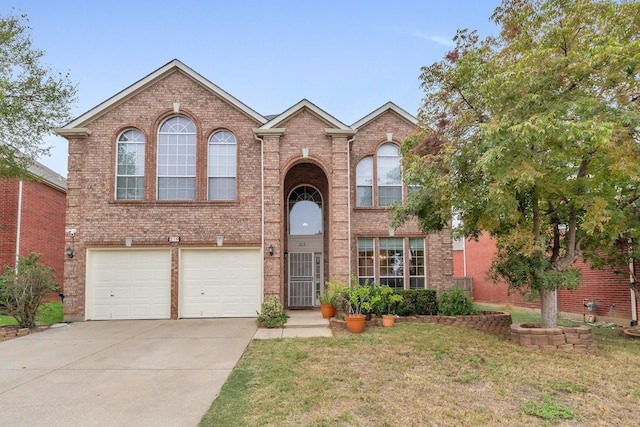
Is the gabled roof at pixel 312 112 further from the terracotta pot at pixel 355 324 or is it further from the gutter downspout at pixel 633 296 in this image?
the gutter downspout at pixel 633 296

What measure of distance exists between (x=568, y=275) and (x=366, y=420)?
5723 millimetres

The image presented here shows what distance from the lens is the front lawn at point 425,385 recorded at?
441 centimetres

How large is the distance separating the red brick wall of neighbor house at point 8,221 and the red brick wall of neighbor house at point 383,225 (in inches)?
517

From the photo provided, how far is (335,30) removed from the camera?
14969 millimetres

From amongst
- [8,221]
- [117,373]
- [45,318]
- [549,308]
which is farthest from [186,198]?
[549,308]

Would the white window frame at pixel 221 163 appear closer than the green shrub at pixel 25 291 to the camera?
No

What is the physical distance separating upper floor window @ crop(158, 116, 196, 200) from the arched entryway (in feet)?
11.8

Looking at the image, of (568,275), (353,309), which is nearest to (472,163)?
(568,275)

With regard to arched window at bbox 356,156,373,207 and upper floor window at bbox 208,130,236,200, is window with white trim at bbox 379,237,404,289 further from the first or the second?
upper floor window at bbox 208,130,236,200

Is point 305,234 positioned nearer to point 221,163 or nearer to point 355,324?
point 221,163

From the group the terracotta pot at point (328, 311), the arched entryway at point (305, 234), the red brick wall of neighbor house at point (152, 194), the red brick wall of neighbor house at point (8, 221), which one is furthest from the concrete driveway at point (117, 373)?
the red brick wall of neighbor house at point (8, 221)

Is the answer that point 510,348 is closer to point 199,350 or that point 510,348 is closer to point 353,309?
point 353,309

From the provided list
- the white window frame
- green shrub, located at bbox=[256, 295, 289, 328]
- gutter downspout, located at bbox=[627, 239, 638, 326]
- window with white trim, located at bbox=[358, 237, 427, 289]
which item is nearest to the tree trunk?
gutter downspout, located at bbox=[627, 239, 638, 326]

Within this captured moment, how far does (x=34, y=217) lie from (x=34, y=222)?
210 mm
